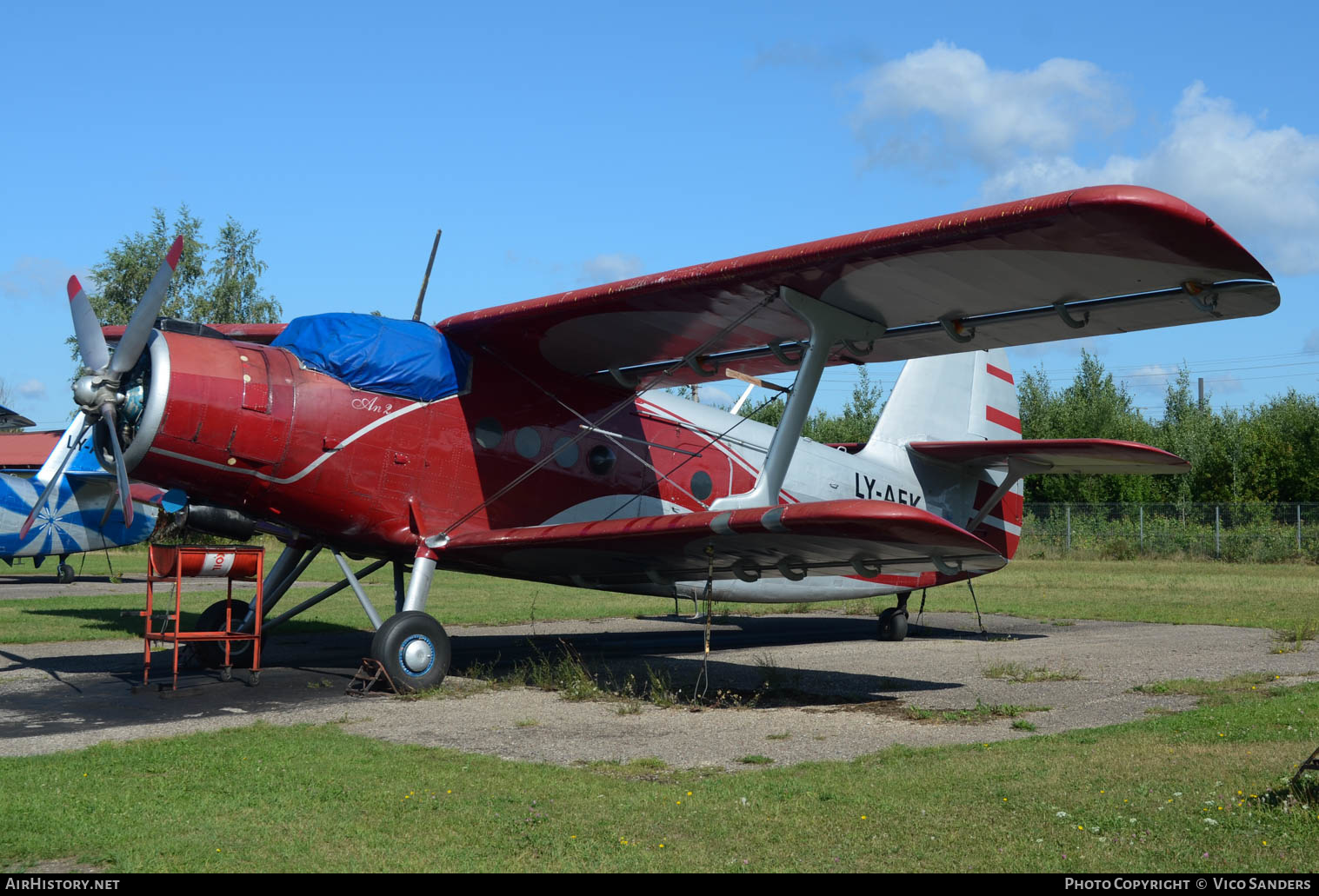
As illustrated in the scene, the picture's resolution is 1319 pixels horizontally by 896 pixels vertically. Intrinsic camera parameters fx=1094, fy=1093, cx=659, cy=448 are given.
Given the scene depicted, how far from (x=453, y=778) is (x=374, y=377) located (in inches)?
195

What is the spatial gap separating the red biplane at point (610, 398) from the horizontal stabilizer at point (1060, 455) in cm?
14

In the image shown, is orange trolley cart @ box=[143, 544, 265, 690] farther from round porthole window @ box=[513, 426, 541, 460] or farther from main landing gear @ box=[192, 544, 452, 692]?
round porthole window @ box=[513, 426, 541, 460]

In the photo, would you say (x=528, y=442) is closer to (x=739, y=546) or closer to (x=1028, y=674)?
(x=739, y=546)

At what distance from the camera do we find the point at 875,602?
23172 millimetres

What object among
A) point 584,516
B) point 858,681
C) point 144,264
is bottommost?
point 858,681

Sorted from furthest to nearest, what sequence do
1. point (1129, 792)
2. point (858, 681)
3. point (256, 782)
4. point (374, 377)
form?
point (858, 681)
point (374, 377)
point (256, 782)
point (1129, 792)

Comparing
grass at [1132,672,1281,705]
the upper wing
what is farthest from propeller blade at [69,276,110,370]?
grass at [1132,672,1281,705]

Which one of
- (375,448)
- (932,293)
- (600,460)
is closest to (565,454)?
(600,460)

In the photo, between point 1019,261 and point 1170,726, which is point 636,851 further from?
point 1019,261

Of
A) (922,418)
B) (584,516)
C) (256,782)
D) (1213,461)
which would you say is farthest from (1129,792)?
(1213,461)

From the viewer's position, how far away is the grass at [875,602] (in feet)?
55.6

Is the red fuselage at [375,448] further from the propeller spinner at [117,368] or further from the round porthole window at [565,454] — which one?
the propeller spinner at [117,368]

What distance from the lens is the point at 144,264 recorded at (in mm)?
54438

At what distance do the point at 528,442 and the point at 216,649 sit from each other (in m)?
4.13
